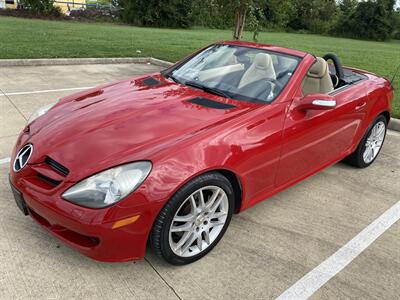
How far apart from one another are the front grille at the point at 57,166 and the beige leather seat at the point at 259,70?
1.63 m

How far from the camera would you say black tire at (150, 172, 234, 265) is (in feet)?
7.38

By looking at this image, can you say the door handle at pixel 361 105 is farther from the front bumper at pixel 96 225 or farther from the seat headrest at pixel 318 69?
the front bumper at pixel 96 225

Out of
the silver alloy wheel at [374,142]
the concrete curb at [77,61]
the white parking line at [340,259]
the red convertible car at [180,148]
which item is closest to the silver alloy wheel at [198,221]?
the red convertible car at [180,148]

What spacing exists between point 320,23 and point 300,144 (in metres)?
49.7

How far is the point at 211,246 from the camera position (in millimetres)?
2678

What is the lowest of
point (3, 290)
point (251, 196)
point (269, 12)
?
point (3, 290)

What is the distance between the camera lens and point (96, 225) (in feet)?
6.89

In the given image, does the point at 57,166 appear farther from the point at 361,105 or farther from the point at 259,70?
the point at 361,105

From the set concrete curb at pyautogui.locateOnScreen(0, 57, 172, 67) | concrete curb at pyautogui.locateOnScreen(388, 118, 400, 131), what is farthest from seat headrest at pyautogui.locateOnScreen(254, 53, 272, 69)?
concrete curb at pyautogui.locateOnScreen(0, 57, 172, 67)

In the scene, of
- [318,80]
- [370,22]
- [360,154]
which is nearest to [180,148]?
[318,80]

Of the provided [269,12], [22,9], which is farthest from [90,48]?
[22,9]

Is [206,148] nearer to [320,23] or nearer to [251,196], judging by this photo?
[251,196]

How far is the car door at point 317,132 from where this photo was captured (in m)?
3.02

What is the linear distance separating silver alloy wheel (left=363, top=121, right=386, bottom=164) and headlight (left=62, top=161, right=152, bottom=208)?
301 cm
